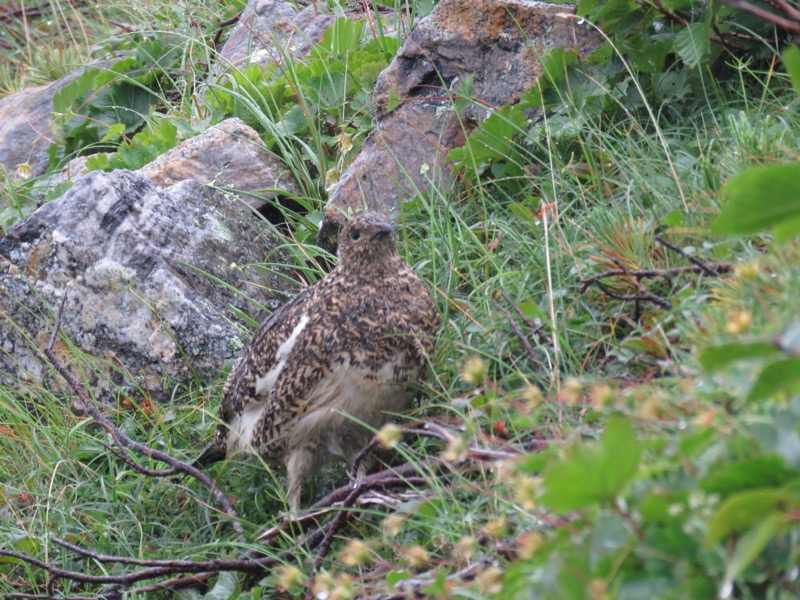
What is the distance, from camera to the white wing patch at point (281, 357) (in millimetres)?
3855

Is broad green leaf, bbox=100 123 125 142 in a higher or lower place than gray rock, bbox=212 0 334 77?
lower

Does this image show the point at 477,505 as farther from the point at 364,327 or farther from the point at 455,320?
the point at 455,320

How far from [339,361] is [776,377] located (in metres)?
2.18

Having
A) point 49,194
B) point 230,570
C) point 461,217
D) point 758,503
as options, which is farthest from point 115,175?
point 758,503

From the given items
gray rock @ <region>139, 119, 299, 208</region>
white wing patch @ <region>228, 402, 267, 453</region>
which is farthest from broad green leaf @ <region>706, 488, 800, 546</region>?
gray rock @ <region>139, 119, 299, 208</region>

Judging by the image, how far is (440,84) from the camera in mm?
5184

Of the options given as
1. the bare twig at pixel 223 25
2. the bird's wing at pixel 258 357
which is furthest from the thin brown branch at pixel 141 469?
the bare twig at pixel 223 25

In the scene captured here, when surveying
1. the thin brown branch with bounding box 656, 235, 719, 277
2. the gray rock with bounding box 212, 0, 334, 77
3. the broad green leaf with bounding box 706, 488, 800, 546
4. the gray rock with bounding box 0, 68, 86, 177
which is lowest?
the gray rock with bounding box 0, 68, 86, 177

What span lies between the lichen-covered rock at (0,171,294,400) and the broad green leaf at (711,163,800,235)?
3.20 m

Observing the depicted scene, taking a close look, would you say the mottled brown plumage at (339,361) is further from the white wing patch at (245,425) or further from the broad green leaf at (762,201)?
the broad green leaf at (762,201)

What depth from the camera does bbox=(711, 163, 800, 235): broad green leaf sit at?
1.77 meters

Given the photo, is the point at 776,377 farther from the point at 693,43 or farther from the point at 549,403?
the point at 693,43

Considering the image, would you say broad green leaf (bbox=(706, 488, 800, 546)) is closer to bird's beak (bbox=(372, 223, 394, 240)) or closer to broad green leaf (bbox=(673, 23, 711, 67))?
bird's beak (bbox=(372, 223, 394, 240))

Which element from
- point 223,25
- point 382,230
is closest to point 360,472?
point 382,230
